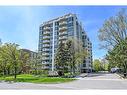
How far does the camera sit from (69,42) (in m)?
19.2

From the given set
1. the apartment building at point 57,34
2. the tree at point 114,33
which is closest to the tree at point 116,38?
the tree at point 114,33

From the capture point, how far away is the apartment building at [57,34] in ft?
47.8

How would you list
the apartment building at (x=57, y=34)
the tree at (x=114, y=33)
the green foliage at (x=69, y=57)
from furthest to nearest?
the green foliage at (x=69, y=57), the tree at (x=114, y=33), the apartment building at (x=57, y=34)

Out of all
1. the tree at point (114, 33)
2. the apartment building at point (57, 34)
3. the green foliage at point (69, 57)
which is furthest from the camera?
the green foliage at point (69, 57)

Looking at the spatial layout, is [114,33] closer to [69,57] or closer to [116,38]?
[116,38]

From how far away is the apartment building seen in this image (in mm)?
14573

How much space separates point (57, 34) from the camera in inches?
640

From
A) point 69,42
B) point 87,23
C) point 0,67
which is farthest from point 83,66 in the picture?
point 87,23

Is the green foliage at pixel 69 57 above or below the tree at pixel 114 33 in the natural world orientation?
below

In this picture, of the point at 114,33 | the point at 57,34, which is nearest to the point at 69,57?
the point at 114,33

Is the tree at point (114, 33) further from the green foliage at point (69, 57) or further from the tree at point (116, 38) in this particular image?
the green foliage at point (69, 57)

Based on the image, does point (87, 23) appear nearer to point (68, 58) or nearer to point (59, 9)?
point (59, 9)

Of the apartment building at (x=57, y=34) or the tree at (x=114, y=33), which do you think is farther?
the tree at (x=114, y=33)
